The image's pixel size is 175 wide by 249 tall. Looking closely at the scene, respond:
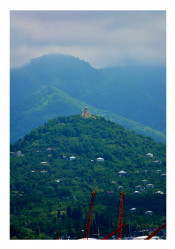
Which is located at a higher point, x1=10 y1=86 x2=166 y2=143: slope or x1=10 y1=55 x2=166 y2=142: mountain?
x1=10 y1=55 x2=166 y2=142: mountain

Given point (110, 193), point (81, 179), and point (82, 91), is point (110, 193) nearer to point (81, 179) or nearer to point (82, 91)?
point (81, 179)

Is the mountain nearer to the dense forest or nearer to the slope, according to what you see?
the slope

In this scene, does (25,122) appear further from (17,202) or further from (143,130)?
(17,202)

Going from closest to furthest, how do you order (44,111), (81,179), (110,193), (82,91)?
(110,193)
(81,179)
(44,111)
(82,91)

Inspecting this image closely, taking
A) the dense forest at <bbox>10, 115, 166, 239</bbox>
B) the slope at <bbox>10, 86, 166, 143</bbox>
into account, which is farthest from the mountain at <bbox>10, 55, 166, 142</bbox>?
the dense forest at <bbox>10, 115, 166, 239</bbox>

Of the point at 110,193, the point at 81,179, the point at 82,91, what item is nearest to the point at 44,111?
the point at 82,91
